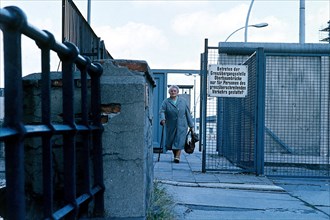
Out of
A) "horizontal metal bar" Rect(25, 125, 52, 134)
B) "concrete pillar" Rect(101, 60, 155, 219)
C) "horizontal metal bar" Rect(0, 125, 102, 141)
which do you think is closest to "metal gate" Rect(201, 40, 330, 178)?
"concrete pillar" Rect(101, 60, 155, 219)

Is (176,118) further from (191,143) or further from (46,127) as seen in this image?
(46,127)

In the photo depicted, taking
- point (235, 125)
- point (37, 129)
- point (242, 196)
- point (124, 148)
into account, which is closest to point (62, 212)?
point (37, 129)

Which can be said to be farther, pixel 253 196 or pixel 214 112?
pixel 214 112

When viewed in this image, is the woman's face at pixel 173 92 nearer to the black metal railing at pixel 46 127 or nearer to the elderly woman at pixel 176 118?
the elderly woman at pixel 176 118

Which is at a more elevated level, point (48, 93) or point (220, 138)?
point (48, 93)

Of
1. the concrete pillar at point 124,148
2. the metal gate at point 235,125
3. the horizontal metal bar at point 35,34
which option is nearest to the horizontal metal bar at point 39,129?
the horizontal metal bar at point 35,34

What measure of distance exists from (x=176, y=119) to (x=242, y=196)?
544 centimetres

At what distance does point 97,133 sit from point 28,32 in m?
1.74

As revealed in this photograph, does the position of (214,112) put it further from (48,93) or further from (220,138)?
(48,93)

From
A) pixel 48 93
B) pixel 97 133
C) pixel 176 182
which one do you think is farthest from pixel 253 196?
pixel 48 93

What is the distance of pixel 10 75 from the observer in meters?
2.30

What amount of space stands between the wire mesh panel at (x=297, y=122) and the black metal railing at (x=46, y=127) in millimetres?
7256

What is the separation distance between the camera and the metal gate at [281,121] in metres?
10.9

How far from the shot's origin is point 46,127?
2.73 metres
